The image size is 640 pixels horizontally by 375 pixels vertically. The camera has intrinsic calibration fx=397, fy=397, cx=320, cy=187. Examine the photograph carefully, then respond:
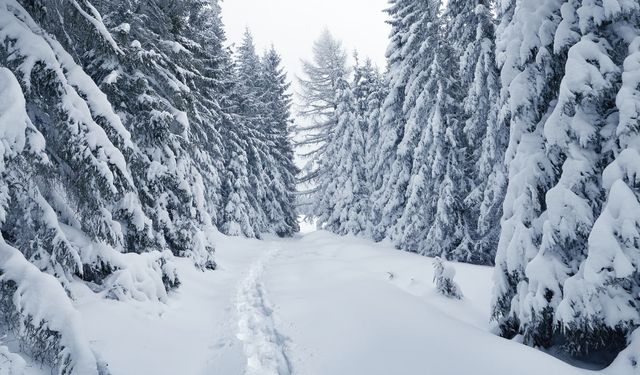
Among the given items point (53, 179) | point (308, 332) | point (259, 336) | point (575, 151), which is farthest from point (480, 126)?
point (53, 179)

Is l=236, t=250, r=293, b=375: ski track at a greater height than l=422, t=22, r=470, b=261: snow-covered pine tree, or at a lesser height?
lesser

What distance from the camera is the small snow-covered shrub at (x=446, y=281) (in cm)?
890

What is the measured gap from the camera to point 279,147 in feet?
127

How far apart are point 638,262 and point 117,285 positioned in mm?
7749

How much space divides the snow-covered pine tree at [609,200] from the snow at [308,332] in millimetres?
915

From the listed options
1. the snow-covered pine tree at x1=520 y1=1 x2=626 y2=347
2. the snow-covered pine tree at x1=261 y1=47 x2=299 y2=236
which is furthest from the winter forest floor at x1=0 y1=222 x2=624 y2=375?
the snow-covered pine tree at x1=261 y1=47 x2=299 y2=236

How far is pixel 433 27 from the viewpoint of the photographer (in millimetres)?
19109

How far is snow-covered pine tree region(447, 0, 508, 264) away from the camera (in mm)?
15562

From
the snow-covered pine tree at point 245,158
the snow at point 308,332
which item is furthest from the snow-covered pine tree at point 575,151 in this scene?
the snow-covered pine tree at point 245,158

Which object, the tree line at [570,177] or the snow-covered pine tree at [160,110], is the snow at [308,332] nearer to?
the tree line at [570,177]

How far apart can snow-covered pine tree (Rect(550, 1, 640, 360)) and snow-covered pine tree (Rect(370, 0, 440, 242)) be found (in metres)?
13.7

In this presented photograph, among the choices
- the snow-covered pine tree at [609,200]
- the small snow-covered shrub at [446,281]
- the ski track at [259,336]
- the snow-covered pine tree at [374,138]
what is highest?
the snow-covered pine tree at [374,138]

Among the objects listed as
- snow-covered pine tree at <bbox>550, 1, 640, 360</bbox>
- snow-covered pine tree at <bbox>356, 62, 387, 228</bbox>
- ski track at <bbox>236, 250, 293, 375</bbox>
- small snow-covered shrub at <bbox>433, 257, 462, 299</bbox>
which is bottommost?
ski track at <bbox>236, 250, 293, 375</bbox>

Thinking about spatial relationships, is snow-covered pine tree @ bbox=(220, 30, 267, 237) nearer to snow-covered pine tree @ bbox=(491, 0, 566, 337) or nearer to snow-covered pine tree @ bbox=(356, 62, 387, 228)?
snow-covered pine tree @ bbox=(356, 62, 387, 228)
